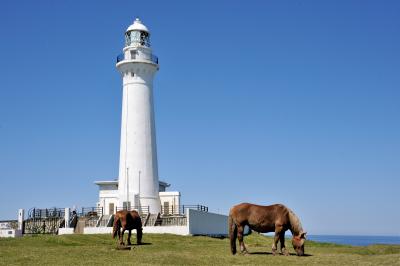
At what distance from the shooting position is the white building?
161 feet

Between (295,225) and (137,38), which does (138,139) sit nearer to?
(137,38)

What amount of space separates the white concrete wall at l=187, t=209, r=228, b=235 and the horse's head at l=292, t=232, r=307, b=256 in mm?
22202

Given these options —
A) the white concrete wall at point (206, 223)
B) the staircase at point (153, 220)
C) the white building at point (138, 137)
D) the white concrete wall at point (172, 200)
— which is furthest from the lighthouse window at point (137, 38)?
the white concrete wall at point (206, 223)

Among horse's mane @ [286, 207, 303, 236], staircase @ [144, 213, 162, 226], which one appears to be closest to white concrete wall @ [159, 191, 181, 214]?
staircase @ [144, 213, 162, 226]

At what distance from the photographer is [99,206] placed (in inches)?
2067

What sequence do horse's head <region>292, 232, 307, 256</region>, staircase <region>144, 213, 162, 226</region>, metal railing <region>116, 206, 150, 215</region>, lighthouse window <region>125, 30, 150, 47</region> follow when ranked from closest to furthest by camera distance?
horse's head <region>292, 232, 307, 256</region> < staircase <region>144, 213, 162, 226</region> < metal railing <region>116, 206, 150, 215</region> < lighthouse window <region>125, 30, 150, 47</region>

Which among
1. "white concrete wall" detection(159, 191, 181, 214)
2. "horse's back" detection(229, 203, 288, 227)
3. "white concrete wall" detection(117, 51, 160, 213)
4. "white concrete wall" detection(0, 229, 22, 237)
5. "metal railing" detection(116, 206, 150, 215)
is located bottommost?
"white concrete wall" detection(0, 229, 22, 237)

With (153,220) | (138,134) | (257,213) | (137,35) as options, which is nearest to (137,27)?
(137,35)

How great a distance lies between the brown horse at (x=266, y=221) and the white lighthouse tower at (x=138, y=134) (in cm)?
2691

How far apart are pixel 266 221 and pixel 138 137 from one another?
28596mm

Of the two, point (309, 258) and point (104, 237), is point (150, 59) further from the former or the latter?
point (309, 258)

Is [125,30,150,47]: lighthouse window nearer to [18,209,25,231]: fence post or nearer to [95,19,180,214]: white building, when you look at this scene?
[95,19,180,214]: white building

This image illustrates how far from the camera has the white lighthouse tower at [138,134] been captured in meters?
49.0

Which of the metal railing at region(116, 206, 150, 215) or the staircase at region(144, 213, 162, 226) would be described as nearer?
the staircase at region(144, 213, 162, 226)
